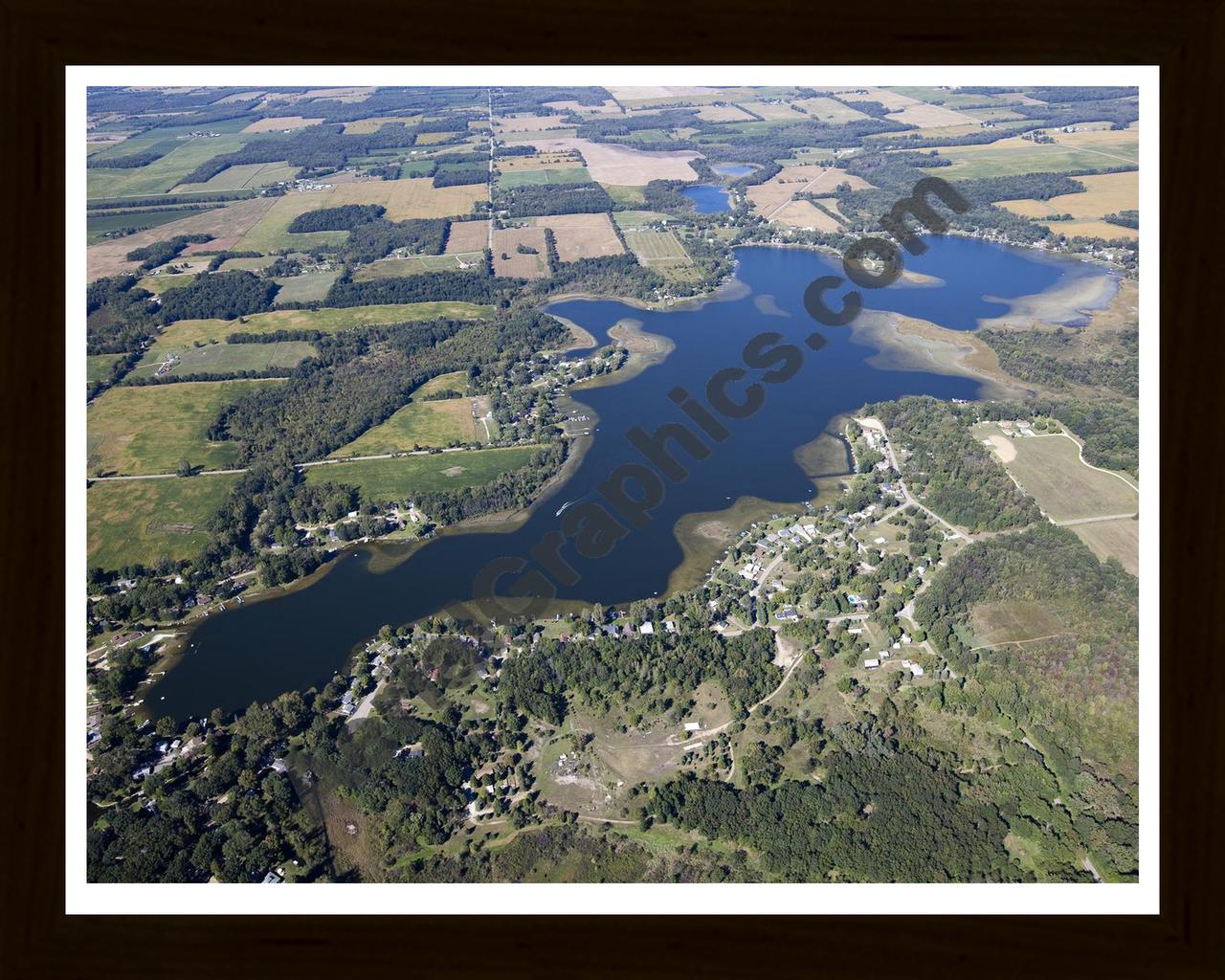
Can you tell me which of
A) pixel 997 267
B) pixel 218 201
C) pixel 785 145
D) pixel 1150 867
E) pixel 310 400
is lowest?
pixel 1150 867

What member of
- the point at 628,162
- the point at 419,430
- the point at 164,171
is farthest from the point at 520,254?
the point at 164,171

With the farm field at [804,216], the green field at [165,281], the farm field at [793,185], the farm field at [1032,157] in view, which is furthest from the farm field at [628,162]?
the green field at [165,281]

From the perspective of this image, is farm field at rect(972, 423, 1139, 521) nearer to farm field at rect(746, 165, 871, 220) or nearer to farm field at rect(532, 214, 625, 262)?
farm field at rect(532, 214, 625, 262)

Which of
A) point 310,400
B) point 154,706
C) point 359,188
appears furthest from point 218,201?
point 154,706

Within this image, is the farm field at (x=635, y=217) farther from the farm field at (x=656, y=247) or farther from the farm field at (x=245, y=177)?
the farm field at (x=245, y=177)

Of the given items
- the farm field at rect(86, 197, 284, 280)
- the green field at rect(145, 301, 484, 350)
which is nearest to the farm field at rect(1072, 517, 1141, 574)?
the green field at rect(145, 301, 484, 350)

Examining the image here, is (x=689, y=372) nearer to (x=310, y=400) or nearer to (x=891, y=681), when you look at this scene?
(x=310, y=400)

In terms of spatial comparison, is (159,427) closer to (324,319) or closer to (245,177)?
(324,319)
